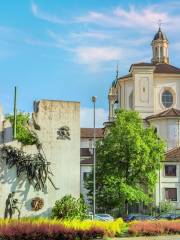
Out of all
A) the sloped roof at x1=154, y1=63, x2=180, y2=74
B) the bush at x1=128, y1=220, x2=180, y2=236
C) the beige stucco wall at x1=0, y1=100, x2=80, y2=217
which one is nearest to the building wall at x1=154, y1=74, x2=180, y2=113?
the sloped roof at x1=154, y1=63, x2=180, y2=74

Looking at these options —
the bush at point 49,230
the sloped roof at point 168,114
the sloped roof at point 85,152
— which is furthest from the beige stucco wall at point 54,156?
the sloped roof at point 85,152

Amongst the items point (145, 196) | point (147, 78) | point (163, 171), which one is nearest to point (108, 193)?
point (145, 196)

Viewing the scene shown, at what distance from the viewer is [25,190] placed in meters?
30.0

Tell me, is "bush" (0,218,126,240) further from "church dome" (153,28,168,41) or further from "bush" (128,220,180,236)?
"church dome" (153,28,168,41)

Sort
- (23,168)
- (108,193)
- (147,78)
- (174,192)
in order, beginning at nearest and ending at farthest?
(23,168) → (108,193) → (174,192) → (147,78)

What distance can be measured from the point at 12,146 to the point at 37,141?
133cm

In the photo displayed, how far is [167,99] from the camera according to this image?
92000mm

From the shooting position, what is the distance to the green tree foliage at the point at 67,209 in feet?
98.4

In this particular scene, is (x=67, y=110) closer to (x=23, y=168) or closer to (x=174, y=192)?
(x=23, y=168)

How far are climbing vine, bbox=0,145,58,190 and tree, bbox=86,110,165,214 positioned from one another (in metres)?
31.9

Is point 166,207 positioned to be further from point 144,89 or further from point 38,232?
point 38,232

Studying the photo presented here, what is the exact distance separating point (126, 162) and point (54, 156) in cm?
3361

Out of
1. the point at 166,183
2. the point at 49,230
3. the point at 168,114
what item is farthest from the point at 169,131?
the point at 49,230

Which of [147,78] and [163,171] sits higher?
[147,78]
